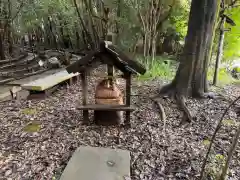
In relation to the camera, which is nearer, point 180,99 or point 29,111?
point 29,111

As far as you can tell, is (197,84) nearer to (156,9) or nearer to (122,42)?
(156,9)

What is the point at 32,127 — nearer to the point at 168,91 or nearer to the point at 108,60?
the point at 108,60

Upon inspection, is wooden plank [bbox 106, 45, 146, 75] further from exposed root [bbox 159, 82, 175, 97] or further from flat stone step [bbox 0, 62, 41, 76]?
flat stone step [bbox 0, 62, 41, 76]

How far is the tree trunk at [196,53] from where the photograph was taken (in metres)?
4.71

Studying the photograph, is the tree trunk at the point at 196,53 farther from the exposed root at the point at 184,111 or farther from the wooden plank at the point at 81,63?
the wooden plank at the point at 81,63

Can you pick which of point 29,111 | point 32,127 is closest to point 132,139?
point 32,127

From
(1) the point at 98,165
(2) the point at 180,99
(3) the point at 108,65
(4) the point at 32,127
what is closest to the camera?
(1) the point at 98,165

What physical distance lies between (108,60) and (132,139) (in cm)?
135

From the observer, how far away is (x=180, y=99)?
15.6ft

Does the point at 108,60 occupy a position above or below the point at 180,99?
above

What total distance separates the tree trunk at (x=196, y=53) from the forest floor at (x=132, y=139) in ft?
1.06

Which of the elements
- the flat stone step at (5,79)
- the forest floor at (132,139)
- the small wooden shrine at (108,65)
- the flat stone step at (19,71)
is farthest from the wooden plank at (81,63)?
the flat stone step at (19,71)

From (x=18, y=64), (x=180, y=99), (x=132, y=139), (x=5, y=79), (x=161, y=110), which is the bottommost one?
(x=132, y=139)

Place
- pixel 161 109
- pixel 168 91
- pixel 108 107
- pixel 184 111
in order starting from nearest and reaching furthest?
pixel 108 107, pixel 184 111, pixel 161 109, pixel 168 91
